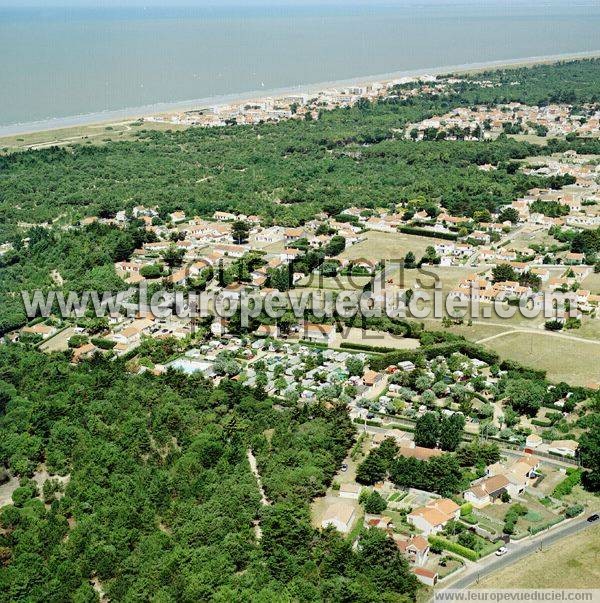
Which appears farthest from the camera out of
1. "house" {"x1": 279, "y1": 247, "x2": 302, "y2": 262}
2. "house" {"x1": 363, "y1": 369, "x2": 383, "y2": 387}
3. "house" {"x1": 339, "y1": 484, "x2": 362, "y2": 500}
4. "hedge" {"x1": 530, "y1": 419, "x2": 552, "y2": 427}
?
"house" {"x1": 279, "y1": 247, "x2": 302, "y2": 262}

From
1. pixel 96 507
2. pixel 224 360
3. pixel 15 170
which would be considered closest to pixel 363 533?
pixel 96 507

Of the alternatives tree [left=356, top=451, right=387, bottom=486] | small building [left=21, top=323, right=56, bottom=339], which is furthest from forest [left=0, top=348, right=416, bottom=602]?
small building [left=21, top=323, right=56, bottom=339]

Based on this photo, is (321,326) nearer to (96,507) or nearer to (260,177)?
(96,507)

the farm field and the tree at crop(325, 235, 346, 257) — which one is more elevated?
the tree at crop(325, 235, 346, 257)

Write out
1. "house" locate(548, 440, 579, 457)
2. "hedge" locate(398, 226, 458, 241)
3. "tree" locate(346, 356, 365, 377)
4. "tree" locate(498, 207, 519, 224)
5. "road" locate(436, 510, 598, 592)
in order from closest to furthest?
"road" locate(436, 510, 598, 592) → "house" locate(548, 440, 579, 457) → "tree" locate(346, 356, 365, 377) → "hedge" locate(398, 226, 458, 241) → "tree" locate(498, 207, 519, 224)

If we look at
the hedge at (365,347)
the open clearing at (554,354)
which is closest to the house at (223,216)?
the hedge at (365,347)

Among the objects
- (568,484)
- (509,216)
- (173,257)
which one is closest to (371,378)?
(568,484)

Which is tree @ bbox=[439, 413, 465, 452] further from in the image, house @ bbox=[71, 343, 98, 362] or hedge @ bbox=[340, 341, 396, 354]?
house @ bbox=[71, 343, 98, 362]
